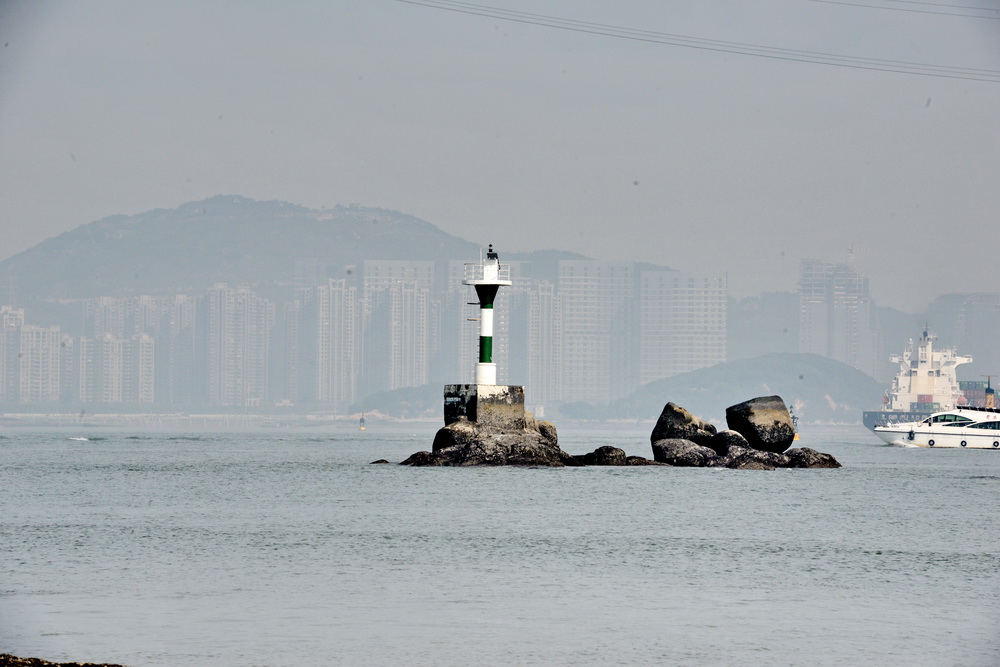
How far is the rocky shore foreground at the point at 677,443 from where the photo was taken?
59.6 meters

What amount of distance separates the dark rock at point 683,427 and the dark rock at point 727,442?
81cm

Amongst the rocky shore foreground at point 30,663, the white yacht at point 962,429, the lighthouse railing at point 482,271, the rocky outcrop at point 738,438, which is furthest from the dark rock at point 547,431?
the white yacht at point 962,429

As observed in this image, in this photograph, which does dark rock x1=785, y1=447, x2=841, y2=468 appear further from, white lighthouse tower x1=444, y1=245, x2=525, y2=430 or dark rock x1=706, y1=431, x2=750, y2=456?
white lighthouse tower x1=444, y1=245, x2=525, y2=430

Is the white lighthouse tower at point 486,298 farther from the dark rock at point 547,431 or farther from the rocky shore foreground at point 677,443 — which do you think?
the dark rock at point 547,431

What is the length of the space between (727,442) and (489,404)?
1192 cm

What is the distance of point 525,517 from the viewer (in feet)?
135

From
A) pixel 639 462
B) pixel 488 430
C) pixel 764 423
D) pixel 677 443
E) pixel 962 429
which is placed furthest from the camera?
pixel 962 429

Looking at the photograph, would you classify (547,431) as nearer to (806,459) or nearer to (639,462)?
(639,462)

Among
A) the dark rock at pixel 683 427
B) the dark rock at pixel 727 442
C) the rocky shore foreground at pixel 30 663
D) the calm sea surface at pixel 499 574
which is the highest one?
the dark rock at pixel 683 427

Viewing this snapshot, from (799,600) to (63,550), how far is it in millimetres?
17050

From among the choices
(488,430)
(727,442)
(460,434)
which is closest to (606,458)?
(727,442)

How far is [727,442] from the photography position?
62344 mm

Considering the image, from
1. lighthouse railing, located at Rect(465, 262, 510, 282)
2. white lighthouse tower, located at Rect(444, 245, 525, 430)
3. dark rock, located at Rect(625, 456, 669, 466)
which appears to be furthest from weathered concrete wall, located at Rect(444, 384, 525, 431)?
dark rock, located at Rect(625, 456, 669, 466)

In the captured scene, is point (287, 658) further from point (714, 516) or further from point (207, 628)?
point (714, 516)
